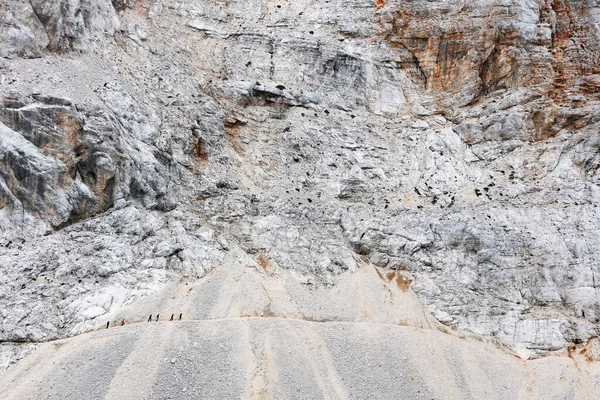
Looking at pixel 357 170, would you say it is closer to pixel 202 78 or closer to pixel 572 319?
pixel 202 78

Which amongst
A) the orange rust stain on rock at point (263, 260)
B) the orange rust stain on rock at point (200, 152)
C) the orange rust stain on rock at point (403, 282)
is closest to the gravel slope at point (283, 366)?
the orange rust stain on rock at point (403, 282)

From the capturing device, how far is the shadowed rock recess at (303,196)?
18984 millimetres

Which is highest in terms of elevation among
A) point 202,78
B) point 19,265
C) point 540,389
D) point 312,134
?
point 202,78

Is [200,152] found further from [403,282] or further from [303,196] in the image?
[403,282]

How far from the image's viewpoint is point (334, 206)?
26.9 meters

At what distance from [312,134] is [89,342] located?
17.7 metres

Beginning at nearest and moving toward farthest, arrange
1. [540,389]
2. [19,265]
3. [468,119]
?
[19,265], [540,389], [468,119]

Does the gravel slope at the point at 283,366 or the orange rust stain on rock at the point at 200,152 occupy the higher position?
the orange rust stain on rock at the point at 200,152

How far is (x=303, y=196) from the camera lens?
27.1 meters

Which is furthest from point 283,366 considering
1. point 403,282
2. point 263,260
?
point 403,282

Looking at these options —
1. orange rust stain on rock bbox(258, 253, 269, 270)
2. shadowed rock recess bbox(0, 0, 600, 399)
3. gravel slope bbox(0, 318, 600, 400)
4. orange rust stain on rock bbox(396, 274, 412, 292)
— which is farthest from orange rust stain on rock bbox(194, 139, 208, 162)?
orange rust stain on rock bbox(396, 274, 412, 292)

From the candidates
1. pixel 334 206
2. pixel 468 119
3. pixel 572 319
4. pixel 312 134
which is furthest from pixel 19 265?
pixel 468 119

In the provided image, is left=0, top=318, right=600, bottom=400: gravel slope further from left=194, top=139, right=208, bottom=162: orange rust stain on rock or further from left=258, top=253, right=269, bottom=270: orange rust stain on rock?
left=194, top=139, right=208, bottom=162: orange rust stain on rock

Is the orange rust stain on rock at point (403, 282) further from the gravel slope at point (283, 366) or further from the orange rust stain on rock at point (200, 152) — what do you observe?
the orange rust stain on rock at point (200, 152)
